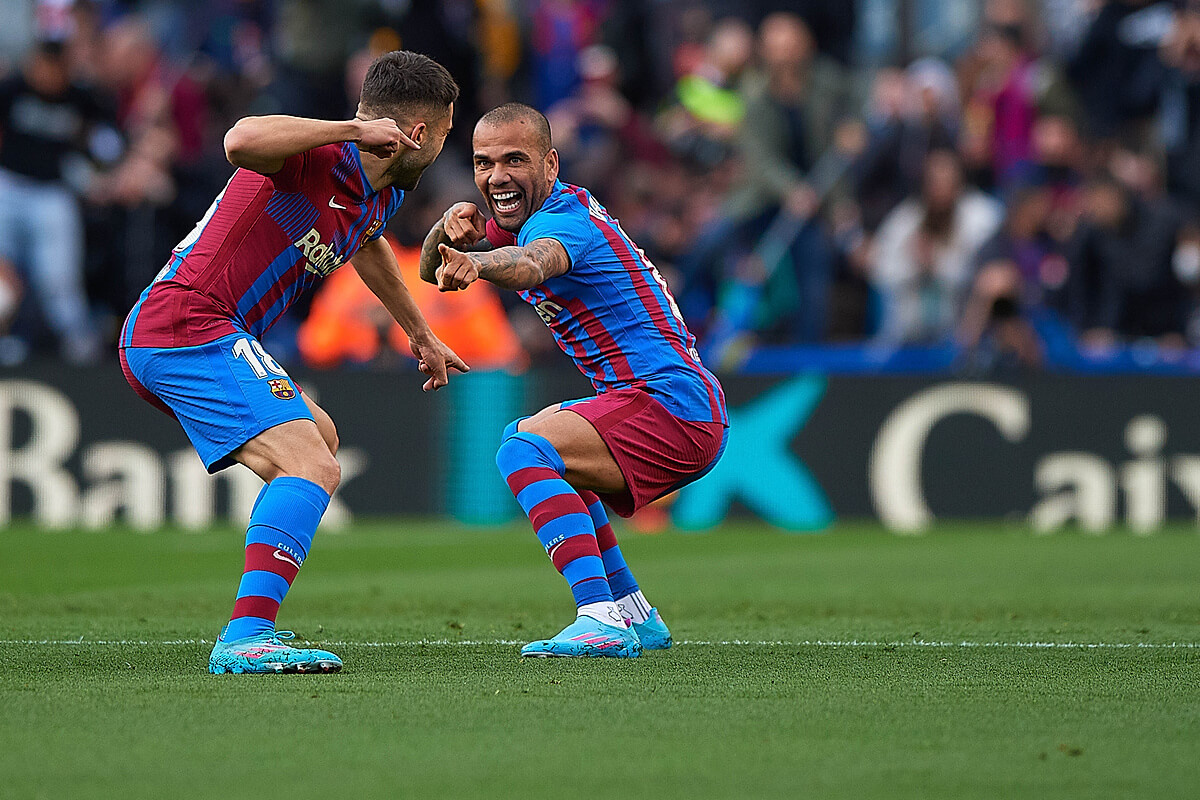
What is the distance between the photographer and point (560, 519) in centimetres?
587

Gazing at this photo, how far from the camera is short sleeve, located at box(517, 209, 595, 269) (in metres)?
5.77

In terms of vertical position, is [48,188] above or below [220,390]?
above

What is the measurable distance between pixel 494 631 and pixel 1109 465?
7999mm

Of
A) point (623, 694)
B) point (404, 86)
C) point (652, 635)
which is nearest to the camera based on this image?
point (623, 694)

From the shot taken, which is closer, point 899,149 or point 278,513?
point 278,513

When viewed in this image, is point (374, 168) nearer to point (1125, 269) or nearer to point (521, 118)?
point (521, 118)

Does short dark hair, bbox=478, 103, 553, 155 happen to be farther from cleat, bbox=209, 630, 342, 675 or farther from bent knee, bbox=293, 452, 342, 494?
cleat, bbox=209, 630, 342, 675

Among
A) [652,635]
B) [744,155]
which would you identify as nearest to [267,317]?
[652,635]

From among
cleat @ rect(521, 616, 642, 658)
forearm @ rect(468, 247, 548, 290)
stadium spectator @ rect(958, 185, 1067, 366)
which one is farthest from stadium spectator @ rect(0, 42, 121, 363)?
forearm @ rect(468, 247, 548, 290)

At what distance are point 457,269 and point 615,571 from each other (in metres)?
1.63

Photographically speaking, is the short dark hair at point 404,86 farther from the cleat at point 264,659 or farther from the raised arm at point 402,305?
the cleat at point 264,659

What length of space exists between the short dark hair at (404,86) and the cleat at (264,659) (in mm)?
1766

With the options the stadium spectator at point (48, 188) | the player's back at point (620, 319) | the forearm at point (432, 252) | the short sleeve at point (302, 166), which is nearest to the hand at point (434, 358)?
the forearm at point (432, 252)

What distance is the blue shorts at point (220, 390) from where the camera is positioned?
216 inches
